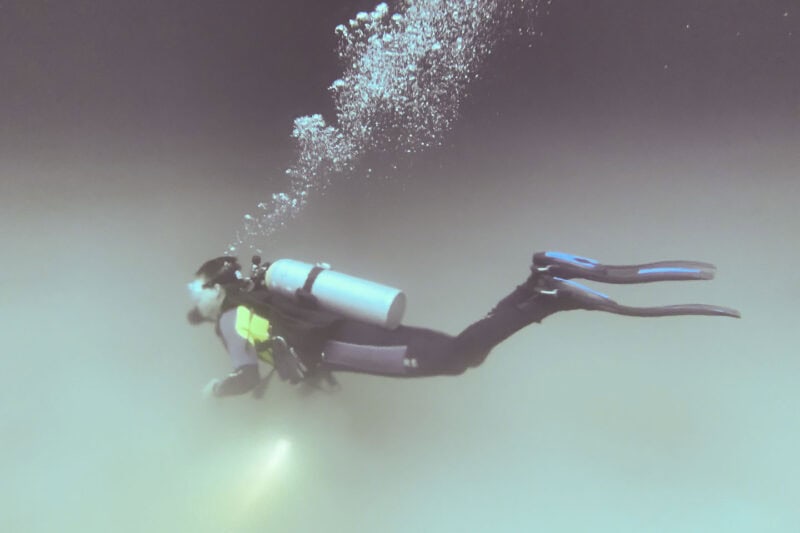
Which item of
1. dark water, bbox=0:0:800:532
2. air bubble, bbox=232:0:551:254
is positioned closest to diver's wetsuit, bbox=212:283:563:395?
dark water, bbox=0:0:800:532

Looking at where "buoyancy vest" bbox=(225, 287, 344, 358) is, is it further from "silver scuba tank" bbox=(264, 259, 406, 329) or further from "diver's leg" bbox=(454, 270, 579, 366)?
"diver's leg" bbox=(454, 270, 579, 366)

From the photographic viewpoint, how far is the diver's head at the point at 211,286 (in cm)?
187

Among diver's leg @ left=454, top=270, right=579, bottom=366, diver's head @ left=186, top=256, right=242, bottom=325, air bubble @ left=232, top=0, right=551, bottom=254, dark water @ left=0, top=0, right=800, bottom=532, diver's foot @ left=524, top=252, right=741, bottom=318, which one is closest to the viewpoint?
diver's foot @ left=524, top=252, right=741, bottom=318

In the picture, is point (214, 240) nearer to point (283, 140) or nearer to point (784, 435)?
point (283, 140)

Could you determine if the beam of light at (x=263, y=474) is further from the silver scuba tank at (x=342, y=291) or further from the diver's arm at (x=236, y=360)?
the silver scuba tank at (x=342, y=291)

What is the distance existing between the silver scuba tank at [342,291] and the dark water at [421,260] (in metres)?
0.41

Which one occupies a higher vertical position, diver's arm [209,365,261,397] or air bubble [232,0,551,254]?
air bubble [232,0,551,254]

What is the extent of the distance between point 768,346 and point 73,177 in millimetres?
2772

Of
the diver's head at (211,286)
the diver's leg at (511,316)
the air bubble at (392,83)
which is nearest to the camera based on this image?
the diver's leg at (511,316)

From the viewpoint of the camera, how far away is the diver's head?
6.15ft

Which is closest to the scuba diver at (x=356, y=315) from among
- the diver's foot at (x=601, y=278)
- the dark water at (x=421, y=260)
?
the diver's foot at (x=601, y=278)

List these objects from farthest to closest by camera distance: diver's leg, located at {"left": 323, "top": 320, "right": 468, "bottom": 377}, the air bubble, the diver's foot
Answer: the air bubble < diver's leg, located at {"left": 323, "top": 320, "right": 468, "bottom": 377} < the diver's foot

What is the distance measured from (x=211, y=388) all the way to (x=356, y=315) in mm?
743

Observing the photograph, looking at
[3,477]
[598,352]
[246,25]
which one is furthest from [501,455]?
[246,25]
